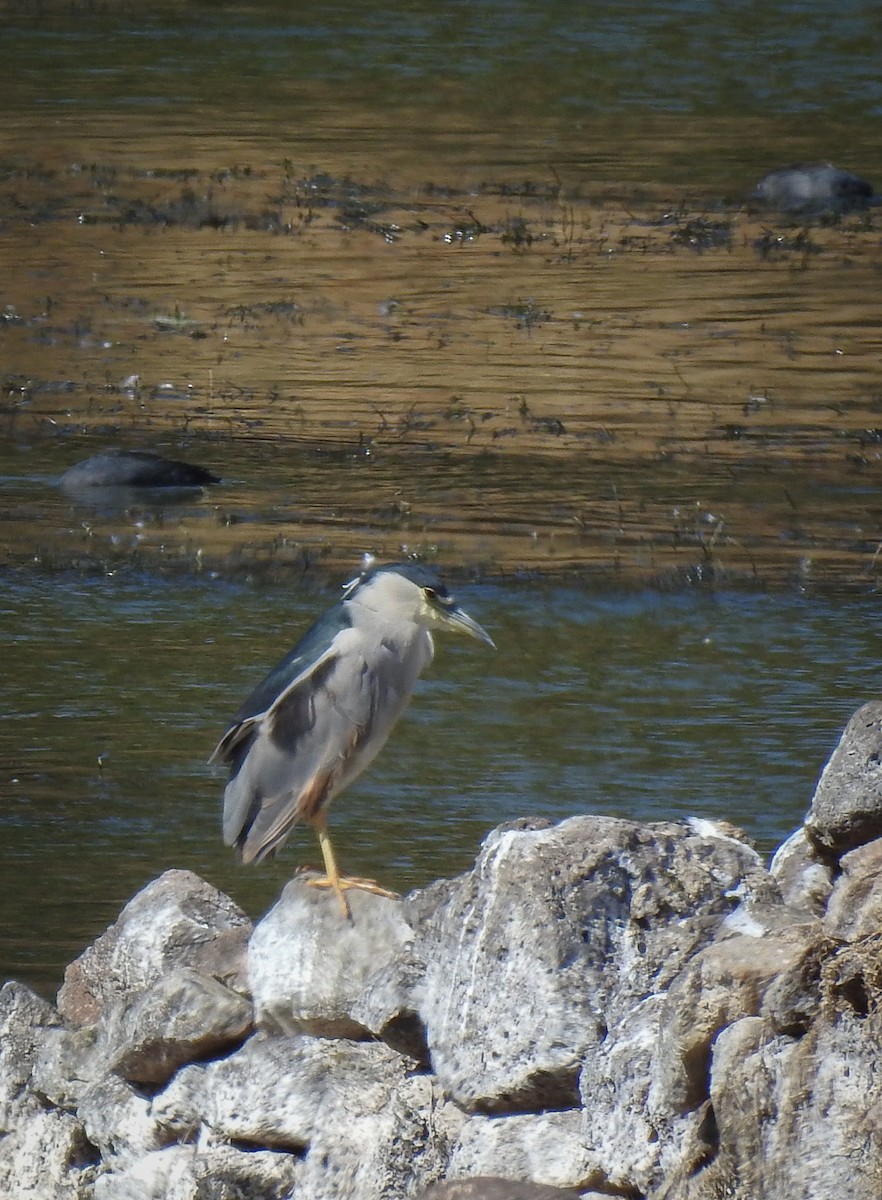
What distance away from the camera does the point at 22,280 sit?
12695 millimetres

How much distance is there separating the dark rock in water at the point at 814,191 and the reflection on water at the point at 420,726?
722 cm

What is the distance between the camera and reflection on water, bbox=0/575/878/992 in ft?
16.8

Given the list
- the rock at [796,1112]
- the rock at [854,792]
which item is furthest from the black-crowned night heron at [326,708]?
the rock at [796,1112]

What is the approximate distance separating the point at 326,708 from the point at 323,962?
60 cm

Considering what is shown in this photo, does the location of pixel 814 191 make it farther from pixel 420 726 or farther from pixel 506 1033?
pixel 506 1033

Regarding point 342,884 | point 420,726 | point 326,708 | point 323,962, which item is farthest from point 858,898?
point 420,726

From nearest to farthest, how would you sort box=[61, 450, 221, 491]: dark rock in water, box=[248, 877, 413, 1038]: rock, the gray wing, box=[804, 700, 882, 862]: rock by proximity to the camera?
box=[804, 700, 882, 862]: rock, box=[248, 877, 413, 1038]: rock, the gray wing, box=[61, 450, 221, 491]: dark rock in water

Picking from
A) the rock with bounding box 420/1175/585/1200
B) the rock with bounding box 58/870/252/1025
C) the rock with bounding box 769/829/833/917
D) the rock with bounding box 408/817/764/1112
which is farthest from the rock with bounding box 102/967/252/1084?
the rock with bounding box 769/829/833/917

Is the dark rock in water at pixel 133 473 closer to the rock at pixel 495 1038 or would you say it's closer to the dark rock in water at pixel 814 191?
the rock at pixel 495 1038

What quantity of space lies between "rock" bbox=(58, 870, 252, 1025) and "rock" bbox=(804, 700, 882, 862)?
110cm

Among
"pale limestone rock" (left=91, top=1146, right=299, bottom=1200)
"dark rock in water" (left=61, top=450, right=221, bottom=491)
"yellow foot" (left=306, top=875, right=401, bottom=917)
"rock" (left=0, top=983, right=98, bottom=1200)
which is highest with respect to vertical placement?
"yellow foot" (left=306, top=875, right=401, bottom=917)

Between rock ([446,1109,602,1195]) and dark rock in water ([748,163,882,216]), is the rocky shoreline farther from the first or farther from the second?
dark rock in water ([748,163,882,216])

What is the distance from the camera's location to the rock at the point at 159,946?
3.66 meters

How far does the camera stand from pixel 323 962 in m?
3.39
